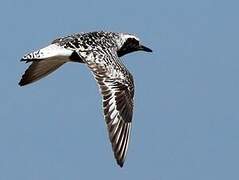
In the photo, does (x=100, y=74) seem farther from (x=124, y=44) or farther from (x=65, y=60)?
(x=124, y=44)

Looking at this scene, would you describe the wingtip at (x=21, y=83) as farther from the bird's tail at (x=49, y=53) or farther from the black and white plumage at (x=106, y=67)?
the bird's tail at (x=49, y=53)

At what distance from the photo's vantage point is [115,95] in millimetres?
20984

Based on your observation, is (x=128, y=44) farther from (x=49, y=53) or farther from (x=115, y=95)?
(x=115, y=95)

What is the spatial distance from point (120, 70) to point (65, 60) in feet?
8.88

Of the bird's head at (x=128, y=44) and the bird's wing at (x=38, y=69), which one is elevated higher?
the bird's head at (x=128, y=44)

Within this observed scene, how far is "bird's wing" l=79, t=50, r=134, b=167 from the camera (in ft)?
65.8

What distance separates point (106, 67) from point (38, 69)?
3.99m

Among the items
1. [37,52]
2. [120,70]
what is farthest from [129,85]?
[37,52]

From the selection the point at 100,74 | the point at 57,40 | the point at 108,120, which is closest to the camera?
the point at 108,120

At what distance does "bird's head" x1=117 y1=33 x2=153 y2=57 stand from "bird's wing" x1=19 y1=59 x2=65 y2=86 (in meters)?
1.71

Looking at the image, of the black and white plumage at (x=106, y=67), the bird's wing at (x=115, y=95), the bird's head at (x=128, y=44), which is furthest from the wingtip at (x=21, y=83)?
the bird's wing at (x=115, y=95)

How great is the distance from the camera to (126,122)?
20.8m

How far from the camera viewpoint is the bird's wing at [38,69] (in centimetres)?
2519

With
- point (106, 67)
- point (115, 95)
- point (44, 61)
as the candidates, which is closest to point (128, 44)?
point (44, 61)
